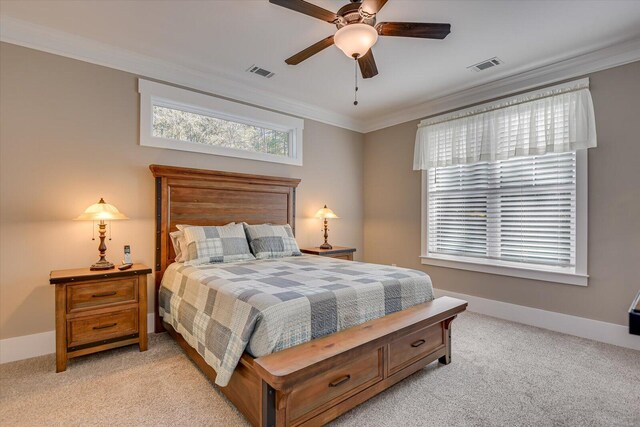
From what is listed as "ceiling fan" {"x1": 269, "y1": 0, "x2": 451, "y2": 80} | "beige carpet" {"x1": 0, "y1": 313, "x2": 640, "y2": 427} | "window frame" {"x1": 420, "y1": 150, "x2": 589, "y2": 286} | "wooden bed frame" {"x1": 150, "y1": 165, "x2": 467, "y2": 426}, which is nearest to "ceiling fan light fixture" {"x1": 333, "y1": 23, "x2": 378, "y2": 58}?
"ceiling fan" {"x1": 269, "y1": 0, "x2": 451, "y2": 80}

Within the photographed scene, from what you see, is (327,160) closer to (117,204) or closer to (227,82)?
(227,82)

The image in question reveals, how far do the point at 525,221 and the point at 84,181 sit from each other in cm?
461

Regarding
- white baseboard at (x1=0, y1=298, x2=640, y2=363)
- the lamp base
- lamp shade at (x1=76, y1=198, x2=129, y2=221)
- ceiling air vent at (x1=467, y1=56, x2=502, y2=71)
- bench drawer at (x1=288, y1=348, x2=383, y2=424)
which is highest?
ceiling air vent at (x1=467, y1=56, x2=502, y2=71)

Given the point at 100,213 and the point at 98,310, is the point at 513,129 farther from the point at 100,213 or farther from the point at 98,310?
the point at 98,310

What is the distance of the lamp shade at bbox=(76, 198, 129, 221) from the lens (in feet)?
8.80

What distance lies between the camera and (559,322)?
3279 mm

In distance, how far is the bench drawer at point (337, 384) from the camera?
5.42ft

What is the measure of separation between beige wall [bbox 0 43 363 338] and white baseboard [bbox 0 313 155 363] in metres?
0.06

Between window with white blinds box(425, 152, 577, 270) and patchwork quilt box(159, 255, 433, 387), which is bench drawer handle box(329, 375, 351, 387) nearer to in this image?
patchwork quilt box(159, 255, 433, 387)

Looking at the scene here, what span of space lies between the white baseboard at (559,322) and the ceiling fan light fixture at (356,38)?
3277 millimetres

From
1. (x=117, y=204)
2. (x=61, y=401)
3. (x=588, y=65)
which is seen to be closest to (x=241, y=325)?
(x=61, y=401)

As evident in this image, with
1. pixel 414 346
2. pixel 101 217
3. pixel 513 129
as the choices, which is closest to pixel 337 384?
pixel 414 346

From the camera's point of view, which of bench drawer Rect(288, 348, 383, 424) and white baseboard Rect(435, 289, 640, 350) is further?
white baseboard Rect(435, 289, 640, 350)

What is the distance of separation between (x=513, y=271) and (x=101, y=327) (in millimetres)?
4159
